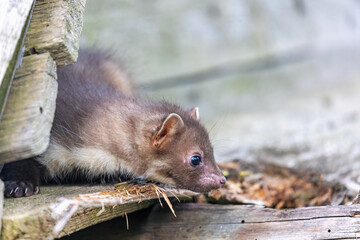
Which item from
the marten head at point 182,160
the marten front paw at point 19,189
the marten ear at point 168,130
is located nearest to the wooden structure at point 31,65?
the marten front paw at point 19,189

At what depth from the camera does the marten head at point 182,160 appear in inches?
179

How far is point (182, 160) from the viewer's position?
4.57 m

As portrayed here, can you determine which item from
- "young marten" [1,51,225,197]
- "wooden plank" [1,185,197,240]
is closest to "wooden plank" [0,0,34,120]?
"wooden plank" [1,185,197,240]

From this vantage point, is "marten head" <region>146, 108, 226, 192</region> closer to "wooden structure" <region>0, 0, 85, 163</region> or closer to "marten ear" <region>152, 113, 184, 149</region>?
"marten ear" <region>152, 113, 184, 149</region>

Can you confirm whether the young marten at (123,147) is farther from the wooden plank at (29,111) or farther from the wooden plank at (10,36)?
the wooden plank at (10,36)

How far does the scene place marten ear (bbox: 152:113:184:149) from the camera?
177 inches

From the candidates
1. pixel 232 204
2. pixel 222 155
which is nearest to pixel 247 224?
pixel 232 204

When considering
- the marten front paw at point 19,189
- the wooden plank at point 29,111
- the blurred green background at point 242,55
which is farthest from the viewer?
the blurred green background at point 242,55

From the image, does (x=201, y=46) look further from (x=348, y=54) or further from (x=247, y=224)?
(x=247, y=224)

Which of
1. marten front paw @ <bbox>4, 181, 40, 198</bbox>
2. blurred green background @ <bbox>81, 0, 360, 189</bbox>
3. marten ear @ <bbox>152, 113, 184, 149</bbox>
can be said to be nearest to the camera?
marten front paw @ <bbox>4, 181, 40, 198</bbox>

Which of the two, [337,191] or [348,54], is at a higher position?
[337,191]

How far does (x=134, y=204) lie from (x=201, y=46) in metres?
6.26

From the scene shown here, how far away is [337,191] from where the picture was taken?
5.27 metres

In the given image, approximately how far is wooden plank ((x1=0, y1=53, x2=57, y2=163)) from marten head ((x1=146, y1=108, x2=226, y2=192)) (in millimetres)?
1291
